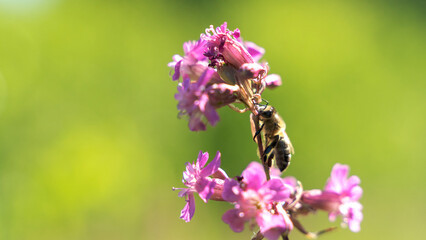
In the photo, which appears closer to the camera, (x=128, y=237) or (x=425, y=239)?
(x=128, y=237)

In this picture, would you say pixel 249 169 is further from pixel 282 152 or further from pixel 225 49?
pixel 225 49

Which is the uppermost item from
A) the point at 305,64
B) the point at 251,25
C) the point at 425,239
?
the point at 251,25

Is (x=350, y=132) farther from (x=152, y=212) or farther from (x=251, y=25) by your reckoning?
(x=152, y=212)

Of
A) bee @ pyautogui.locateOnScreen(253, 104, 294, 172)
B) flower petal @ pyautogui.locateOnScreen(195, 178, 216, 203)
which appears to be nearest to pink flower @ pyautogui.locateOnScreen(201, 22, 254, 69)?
bee @ pyautogui.locateOnScreen(253, 104, 294, 172)

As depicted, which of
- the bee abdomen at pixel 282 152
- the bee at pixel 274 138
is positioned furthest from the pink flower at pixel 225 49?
the bee abdomen at pixel 282 152

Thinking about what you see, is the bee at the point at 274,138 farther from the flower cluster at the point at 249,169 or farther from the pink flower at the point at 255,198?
the pink flower at the point at 255,198

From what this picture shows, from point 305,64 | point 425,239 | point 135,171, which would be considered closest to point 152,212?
point 135,171
